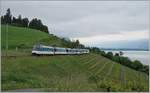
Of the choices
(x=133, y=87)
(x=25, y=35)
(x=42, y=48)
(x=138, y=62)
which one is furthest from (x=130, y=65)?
(x=133, y=87)

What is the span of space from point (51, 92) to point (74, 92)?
854 millimetres

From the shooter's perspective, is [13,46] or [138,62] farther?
[138,62]

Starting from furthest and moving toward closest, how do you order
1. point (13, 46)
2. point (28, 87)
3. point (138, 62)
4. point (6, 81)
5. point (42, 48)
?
point (138, 62)
point (13, 46)
point (42, 48)
point (6, 81)
point (28, 87)

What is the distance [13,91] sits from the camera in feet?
44.8

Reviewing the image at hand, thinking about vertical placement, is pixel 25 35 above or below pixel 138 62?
above

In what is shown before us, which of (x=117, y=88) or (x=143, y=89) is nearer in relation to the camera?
(x=117, y=88)

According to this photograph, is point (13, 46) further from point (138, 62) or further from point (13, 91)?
point (13, 91)

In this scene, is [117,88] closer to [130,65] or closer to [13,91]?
[13,91]

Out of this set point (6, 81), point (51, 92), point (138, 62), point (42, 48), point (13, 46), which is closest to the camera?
point (51, 92)

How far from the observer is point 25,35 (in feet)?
281

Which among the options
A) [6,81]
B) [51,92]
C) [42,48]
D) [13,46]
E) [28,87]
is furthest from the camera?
[13,46]

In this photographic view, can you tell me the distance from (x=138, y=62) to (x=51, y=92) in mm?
70184

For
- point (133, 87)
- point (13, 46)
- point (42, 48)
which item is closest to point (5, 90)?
point (133, 87)

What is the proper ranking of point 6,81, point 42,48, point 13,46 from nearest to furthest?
point 6,81 → point 42,48 → point 13,46
